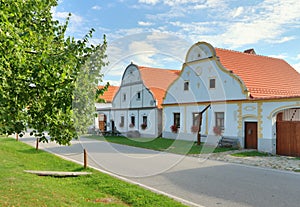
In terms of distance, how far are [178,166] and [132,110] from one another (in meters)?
18.3

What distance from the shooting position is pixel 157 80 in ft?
95.8

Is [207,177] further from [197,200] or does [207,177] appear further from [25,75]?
[25,75]

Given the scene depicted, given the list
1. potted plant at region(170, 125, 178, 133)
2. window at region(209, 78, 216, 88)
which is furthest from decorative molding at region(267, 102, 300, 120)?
potted plant at region(170, 125, 178, 133)

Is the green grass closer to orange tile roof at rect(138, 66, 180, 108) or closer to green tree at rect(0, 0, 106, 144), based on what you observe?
green tree at rect(0, 0, 106, 144)

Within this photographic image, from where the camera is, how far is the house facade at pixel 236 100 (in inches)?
632

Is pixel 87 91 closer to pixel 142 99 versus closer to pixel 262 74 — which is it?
pixel 262 74

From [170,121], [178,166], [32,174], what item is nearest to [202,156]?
[178,166]

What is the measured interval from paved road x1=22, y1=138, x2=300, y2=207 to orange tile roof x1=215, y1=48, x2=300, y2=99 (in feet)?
26.9

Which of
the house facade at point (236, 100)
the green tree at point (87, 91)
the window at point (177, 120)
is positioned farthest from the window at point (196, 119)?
the green tree at point (87, 91)

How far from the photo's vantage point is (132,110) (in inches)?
1171

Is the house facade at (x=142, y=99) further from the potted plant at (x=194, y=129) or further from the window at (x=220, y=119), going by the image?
the window at (x=220, y=119)

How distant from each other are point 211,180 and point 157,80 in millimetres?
20658

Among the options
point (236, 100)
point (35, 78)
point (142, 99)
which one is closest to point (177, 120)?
point (142, 99)

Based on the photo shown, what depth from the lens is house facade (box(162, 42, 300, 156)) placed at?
52.6 ft
